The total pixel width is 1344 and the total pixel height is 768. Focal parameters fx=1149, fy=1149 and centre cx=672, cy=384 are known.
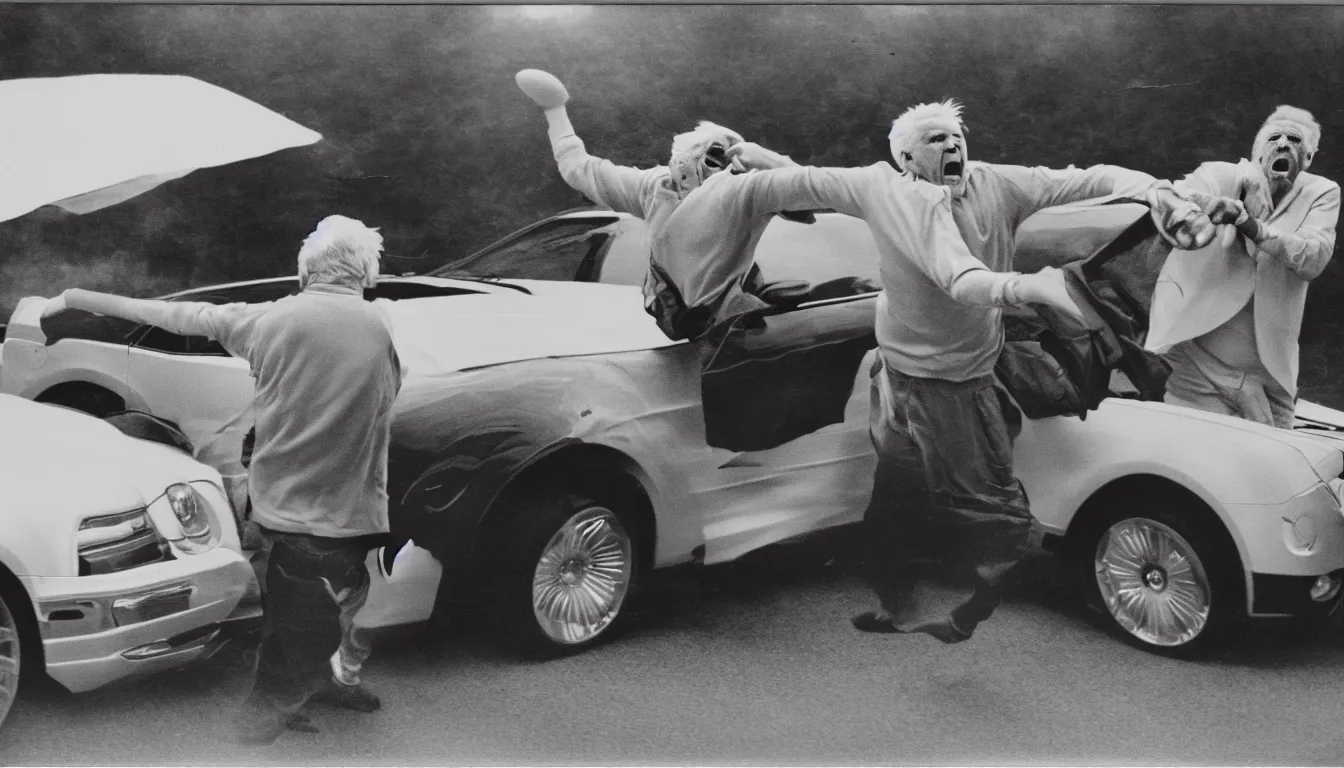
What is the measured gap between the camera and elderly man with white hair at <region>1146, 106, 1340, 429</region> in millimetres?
3793

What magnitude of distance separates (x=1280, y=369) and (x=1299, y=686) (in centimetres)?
105

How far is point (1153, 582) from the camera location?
3697 millimetres

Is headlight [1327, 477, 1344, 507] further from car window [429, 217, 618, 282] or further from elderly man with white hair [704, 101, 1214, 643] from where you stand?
car window [429, 217, 618, 282]

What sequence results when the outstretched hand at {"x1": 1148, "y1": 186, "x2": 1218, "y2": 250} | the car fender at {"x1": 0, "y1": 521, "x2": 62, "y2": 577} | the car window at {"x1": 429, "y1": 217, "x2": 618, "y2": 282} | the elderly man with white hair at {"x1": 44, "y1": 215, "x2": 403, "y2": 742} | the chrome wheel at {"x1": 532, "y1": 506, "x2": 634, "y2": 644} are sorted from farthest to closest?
the car window at {"x1": 429, "y1": 217, "x2": 618, "y2": 282}
the outstretched hand at {"x1": 1148, "y1": 186, "x2": 1218, "y2": 250}
the chrome wheel at {"x1": 532, "y1": 506, "x2": 634, "y2": 644}
the elderly man with white hair at {"x1": 44, "y1": 215, "x2": 403, "y2": 742}
the car fender at {"x1": 0, "y1": 521, "x2": 62, "y2": 577}

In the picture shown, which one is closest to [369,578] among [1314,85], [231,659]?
[231,659]

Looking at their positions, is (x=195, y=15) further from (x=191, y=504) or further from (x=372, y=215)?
(x=191, y=504)

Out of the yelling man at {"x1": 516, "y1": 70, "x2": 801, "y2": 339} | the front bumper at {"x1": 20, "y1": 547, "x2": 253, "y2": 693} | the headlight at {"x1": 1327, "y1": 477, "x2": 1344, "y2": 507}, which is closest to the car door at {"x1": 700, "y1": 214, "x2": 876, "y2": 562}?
the yelling man at {"x1": 516, "y1": 70, "x2": 801, "y2": 339}

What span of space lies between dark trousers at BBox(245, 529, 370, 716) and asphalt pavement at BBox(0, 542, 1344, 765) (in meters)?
0.10

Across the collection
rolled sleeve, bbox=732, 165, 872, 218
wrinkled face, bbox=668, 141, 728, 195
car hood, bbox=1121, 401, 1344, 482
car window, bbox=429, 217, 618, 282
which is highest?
wrinkled face, bbox=668, 141, 728, 195

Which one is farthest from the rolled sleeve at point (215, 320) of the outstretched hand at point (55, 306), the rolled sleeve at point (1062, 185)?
the rolled sleeve at point (1062, 185)

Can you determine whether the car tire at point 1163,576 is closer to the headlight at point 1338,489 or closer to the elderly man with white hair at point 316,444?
the headlight at point 1338,489

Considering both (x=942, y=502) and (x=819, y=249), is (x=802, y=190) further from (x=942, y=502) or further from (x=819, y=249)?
(x=942, y=502)

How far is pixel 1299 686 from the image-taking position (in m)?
3.77

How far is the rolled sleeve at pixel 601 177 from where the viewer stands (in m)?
3.88
